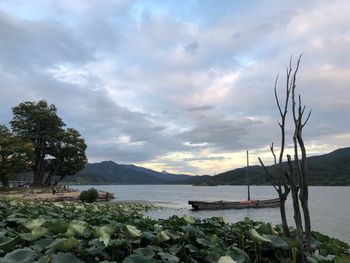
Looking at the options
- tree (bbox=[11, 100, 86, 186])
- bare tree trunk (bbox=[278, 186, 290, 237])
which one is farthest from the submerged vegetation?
tree (bbox=[11, 100, 86, 186])

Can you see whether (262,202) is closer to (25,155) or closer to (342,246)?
(25,155)

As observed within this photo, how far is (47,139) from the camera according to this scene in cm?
6056

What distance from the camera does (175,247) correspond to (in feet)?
18.5

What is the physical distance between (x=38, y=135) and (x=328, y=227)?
41217mm

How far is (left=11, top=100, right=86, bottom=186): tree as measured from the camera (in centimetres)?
5991

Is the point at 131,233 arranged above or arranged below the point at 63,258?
above

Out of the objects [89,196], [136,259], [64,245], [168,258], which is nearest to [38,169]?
[89,196]

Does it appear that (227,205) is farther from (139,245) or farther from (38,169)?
(139,245)

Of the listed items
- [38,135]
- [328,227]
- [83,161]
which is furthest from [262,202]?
[38,135]

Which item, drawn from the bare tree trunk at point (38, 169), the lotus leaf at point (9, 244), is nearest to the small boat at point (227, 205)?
the bare tree trunk at point (38, 169)

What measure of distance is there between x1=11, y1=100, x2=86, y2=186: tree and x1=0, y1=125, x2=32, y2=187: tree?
21.7 ft

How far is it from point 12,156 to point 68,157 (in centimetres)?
1221

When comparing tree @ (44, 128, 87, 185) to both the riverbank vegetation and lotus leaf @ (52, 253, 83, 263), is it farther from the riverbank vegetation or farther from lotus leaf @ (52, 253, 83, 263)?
lotus leaf @ (52, 253, 83, 263)

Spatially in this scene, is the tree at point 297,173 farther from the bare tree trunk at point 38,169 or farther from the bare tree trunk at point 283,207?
the bare tree trunk at point 38,169
